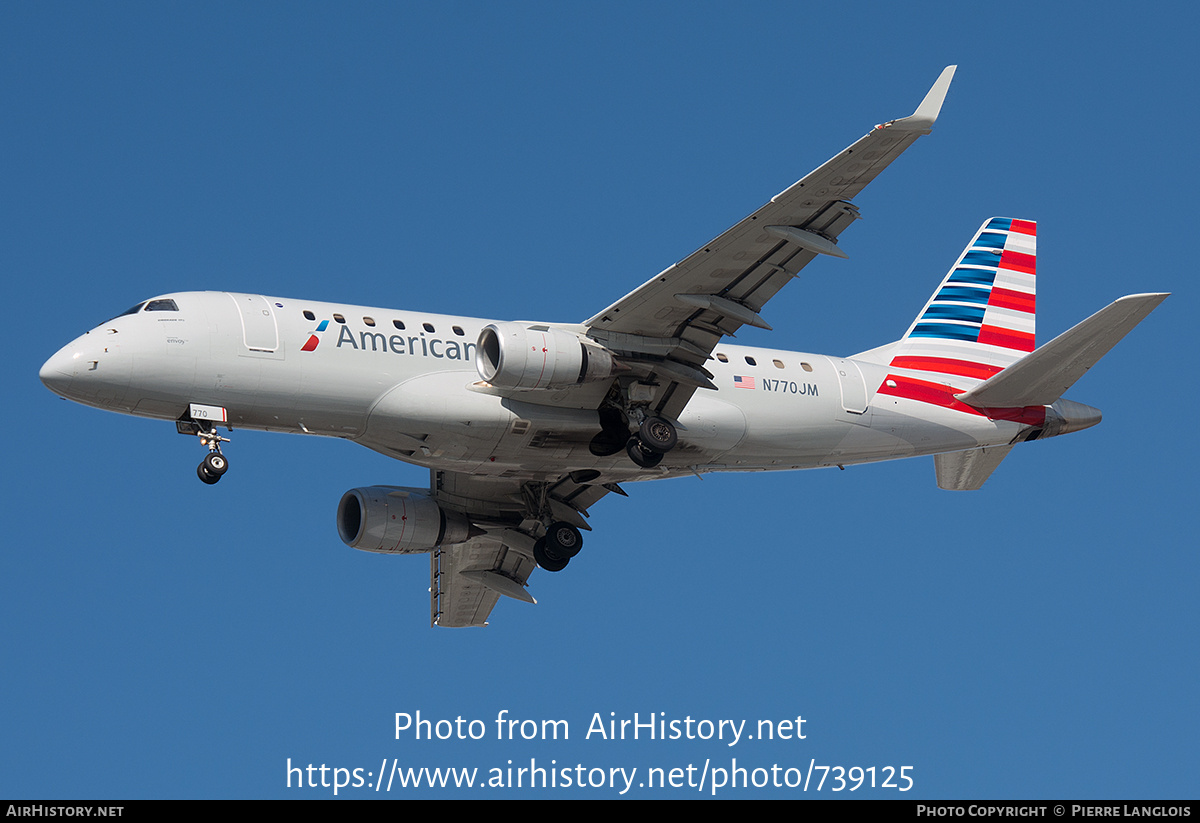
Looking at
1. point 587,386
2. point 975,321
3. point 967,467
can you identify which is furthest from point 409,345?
point 975,321

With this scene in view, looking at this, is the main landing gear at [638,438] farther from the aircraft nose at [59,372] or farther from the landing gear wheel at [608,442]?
the aircraft nose at [59,372]

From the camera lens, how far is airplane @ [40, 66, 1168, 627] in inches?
1099

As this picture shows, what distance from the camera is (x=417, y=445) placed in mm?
29812

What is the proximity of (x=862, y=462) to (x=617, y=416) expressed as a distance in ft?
22.4

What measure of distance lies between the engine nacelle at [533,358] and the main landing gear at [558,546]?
A: 5844 millimetres

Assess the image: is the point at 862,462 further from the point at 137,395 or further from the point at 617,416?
the point at 137,395

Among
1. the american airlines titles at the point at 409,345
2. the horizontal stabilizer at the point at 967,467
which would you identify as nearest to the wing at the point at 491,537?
the american airlines titles at the point at 409,345

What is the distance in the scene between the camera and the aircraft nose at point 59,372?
27.3 meters

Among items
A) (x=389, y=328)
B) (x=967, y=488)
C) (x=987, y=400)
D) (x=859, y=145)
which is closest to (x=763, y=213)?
(x=859, y=145)

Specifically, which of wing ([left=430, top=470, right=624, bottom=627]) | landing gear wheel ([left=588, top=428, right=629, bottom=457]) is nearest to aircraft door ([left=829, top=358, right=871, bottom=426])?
landing gear wheel ([left=588, top=428, right=629, bottom=457])

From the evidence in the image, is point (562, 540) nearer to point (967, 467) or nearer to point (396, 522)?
point (396, 522)

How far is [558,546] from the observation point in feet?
112

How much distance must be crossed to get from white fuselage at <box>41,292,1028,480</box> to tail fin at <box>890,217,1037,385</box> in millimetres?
3038

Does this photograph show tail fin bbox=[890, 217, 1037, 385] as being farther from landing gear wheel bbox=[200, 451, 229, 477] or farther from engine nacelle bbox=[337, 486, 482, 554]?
landing gear wheel bbox=[200, 451, 229, 477]
